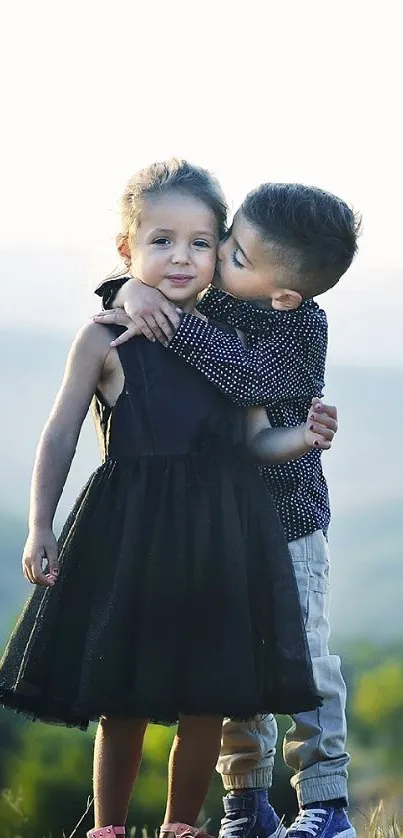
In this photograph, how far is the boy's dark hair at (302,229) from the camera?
1.95 meters

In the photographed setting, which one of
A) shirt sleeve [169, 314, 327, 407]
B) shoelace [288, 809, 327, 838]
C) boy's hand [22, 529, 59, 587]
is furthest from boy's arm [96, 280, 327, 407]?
shoelace [288, 809, 327, 838]

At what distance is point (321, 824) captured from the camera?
79.6 inches

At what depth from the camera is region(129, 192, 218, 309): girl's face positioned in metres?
1.90

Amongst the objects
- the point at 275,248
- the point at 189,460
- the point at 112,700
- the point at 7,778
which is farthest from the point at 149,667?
the point at 7,778

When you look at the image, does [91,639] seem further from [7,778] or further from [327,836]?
[7,778]

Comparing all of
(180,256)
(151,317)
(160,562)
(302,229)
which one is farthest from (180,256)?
(160,562)

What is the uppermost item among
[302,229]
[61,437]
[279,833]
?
[302,229]

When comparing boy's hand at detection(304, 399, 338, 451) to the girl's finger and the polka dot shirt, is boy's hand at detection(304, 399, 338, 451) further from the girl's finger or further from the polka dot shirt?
the polka dot shirt

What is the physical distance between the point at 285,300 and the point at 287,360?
0.32 ft

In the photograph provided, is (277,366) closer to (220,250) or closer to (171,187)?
(220,250)

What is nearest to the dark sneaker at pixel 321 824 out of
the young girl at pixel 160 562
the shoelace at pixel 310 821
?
the shoelace at pixel 310 821

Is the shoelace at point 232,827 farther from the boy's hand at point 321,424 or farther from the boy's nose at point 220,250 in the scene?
the boy's nose at point 220,250

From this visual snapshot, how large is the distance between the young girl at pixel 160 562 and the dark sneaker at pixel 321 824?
26 cm

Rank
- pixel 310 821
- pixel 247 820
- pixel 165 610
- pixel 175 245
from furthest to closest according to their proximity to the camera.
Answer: pixel 247 820 < pixel 310 821 < pixel 175 245 < pixel 165 610
